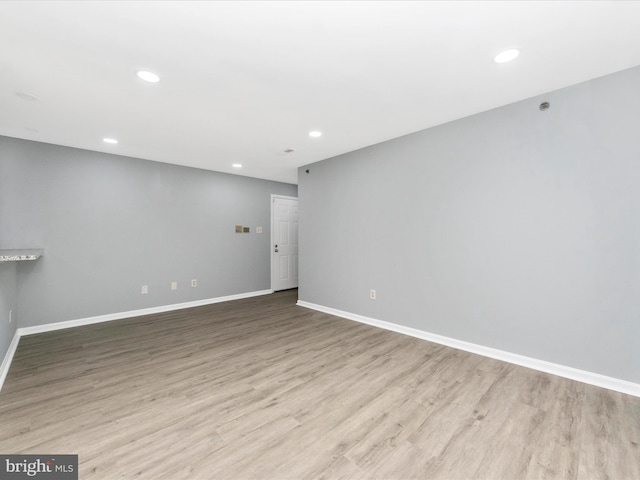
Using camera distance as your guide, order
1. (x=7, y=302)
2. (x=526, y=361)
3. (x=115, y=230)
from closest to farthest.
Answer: (x=526, y=361) → (x=7, y=302) → (x=115, y=230)

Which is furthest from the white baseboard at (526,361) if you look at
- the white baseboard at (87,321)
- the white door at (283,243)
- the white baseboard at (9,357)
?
the white baseboard at (9,357)

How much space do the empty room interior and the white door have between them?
1.90 m

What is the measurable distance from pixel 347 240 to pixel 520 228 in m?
2.21

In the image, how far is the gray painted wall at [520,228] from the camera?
2.25 metres

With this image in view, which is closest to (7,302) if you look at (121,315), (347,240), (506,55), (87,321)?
(87,321)

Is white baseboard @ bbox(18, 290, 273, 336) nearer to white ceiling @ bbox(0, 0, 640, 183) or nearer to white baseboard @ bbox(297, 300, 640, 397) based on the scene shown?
white ceiling @ bbox(0, 0, 640, 183)

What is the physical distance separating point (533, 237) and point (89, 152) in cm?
575

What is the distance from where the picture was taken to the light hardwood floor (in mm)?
1534

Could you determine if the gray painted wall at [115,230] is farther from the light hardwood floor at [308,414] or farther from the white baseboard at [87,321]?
the light hardwood floor at [308,414]

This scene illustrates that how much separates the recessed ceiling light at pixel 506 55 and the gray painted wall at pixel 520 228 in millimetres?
868

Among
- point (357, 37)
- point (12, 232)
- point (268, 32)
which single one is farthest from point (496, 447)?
point (12, 232)

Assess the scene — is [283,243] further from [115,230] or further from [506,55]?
[506,55]

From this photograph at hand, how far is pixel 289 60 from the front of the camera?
202cm

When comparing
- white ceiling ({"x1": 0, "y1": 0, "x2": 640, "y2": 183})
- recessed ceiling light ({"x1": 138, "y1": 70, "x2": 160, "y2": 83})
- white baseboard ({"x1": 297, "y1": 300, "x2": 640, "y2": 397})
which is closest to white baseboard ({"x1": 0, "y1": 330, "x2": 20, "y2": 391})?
white ceiling ({"x1": 0, "y1": 0, "x2": 640, "y2": 183})
